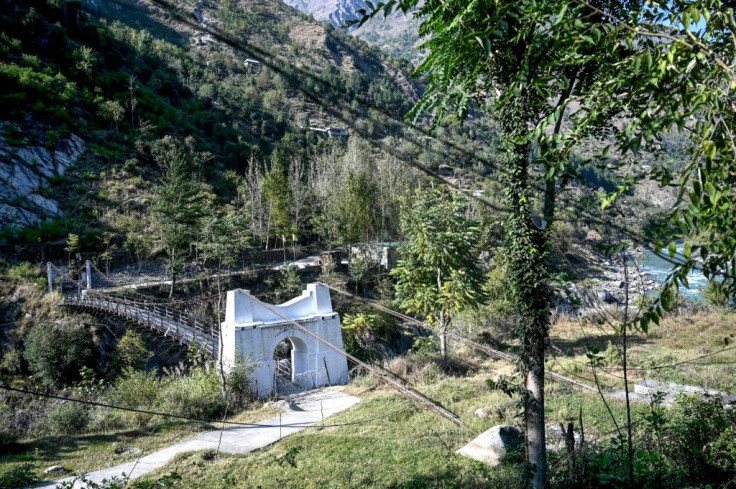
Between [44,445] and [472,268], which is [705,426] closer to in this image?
[44,445]

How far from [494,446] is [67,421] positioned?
830cm

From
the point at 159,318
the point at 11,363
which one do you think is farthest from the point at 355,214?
the point at 11,363

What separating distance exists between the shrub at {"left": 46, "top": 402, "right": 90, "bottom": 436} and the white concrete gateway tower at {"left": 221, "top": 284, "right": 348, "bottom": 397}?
3.19m

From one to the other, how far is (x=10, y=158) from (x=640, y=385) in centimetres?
3144

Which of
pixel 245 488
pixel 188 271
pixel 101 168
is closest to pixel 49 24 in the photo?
pixel 101 168

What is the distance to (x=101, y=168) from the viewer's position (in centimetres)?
3069

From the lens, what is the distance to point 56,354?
48.6 ft

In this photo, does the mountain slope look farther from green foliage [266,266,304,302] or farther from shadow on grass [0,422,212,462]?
green foliage [266,266,304,302]

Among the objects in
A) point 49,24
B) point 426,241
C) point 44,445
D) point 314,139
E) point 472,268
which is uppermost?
point 49,24

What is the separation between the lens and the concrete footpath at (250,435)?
6.61 metres

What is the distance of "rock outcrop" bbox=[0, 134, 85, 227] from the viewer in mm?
24062

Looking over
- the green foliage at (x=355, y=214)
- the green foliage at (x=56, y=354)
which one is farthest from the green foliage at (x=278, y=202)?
the green foliage at (x=56, y=354)

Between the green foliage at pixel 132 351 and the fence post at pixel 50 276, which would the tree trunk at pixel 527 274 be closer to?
the green foliage at pixel 132 351

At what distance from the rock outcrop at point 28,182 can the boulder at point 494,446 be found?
26.3 metres
